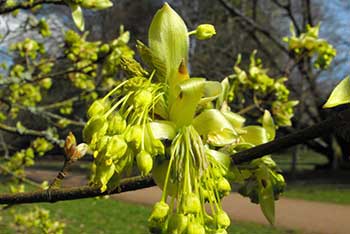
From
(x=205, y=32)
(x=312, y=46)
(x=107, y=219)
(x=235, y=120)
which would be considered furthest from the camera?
(x=107, y=219)

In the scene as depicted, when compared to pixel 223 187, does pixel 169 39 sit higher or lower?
higher

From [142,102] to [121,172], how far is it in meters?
0.10

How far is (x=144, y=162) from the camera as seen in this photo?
688 mm

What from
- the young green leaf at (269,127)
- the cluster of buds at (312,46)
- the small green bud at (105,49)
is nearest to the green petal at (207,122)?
the young green leaf at (269,127)

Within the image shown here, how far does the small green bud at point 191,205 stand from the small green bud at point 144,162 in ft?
0.20

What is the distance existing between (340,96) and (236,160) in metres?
0.21

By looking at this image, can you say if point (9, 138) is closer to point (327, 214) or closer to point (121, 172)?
point (327, 214)

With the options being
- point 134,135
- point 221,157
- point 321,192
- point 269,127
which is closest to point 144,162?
point 134,135

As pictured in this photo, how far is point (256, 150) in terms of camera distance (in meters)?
0.72

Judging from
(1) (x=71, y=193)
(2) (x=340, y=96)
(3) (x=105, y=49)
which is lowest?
(3) (x=105, y=49)

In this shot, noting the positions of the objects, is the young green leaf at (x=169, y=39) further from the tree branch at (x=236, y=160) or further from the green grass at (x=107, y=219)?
the green grass at (x=107, y=219)

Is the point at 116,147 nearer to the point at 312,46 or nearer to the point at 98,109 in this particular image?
the point at 98,109

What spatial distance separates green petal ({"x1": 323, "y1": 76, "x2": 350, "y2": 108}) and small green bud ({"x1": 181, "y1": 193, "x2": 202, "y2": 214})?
204 millimetres

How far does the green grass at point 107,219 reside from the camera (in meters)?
8.53
